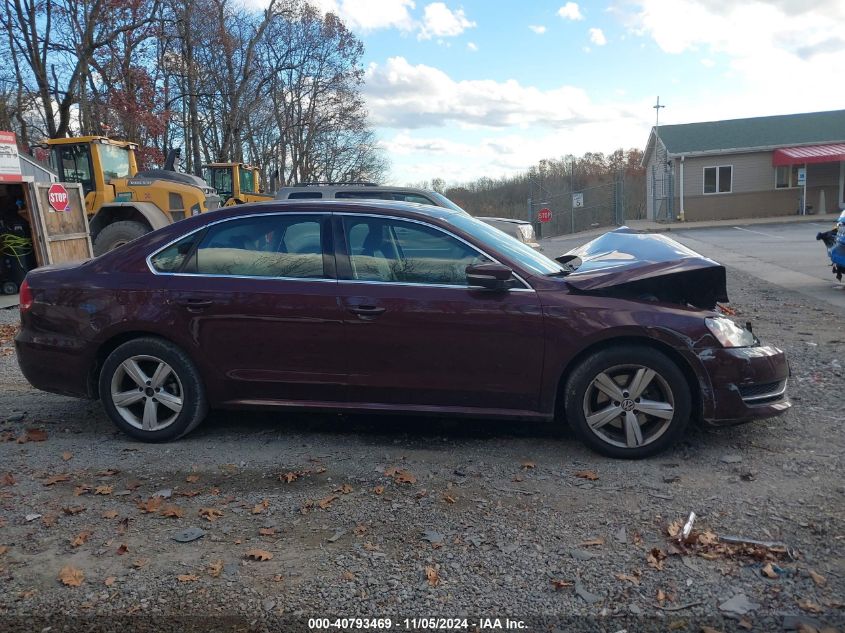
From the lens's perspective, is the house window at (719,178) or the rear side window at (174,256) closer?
the rear side window at (174,256)

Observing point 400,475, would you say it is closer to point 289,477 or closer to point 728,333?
point 289,477

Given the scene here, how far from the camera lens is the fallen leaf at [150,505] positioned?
12.8 feet

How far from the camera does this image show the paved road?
39.7ft

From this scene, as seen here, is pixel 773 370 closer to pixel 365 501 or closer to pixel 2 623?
pixel 365 501

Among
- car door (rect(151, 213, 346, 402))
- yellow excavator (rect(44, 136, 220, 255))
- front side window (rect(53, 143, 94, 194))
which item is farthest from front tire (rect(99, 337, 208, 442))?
front side window (rect(53, 143, 94, 194))

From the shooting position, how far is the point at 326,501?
397 cm

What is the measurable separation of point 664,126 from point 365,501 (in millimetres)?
39083

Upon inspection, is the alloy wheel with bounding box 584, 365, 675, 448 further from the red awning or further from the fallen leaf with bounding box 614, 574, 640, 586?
the red awning

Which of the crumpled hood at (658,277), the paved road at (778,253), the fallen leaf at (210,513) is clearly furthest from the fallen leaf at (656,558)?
the paved road at (778,253)

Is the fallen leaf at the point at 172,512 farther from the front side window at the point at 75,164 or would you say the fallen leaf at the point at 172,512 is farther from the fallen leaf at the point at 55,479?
the front side window at the point at 75,164

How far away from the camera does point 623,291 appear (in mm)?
4641

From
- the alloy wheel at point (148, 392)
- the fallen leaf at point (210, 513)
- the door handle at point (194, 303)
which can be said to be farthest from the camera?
the alloy wheel at point (148, 392)

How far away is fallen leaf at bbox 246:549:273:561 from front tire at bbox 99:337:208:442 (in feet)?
5.56

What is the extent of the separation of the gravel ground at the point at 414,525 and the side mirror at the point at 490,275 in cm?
110
